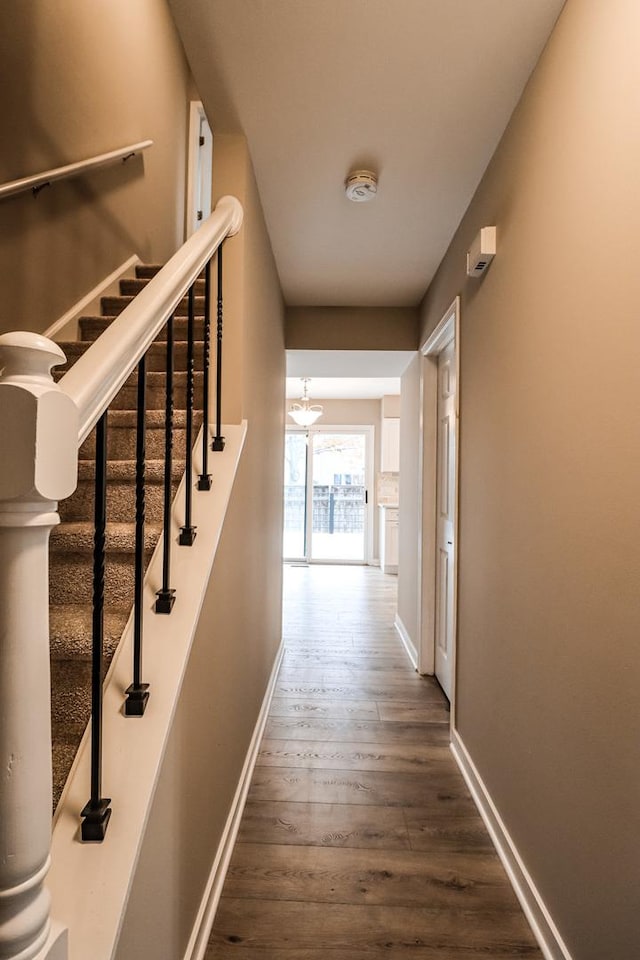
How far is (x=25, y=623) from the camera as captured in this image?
501 millimetres

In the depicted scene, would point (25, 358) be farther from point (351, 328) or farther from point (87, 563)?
point (351, 328)

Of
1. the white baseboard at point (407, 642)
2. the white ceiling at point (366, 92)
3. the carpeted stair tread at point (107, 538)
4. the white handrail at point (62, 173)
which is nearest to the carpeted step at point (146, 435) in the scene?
the carpeted stair tread at point (107, 538)

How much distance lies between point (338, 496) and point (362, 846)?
20.1ft

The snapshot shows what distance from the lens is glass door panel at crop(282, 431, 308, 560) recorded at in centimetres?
766

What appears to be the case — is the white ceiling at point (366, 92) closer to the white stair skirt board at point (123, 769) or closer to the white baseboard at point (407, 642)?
the white stair skirt board at point (123, 769)

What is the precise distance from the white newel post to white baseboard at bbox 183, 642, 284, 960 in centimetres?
103

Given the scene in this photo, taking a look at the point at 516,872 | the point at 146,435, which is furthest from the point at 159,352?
the point at 516,872

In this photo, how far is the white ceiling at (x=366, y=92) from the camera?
1357 millimetres

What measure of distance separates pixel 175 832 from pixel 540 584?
3.77 ft

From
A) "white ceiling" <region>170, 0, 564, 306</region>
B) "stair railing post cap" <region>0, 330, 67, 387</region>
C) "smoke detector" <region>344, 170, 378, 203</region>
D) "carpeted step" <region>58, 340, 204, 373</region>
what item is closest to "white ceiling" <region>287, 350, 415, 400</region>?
"white ceiling" <region>170, 0, 564, 306</region>

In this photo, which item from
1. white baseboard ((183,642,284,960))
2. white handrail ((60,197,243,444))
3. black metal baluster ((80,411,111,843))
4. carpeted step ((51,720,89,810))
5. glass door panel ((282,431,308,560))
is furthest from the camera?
glass door panel ((282,431,308,560))

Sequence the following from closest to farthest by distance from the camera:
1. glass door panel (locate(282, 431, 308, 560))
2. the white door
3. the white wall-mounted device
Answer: the white wall-mounted device, the white door, glass door panel (locate(282, 431, 308, 560))

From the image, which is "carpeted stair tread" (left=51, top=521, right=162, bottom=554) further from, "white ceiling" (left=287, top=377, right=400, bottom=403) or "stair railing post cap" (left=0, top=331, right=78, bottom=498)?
"white ceiling" (left=287, top=377, right=400, bottom=403)

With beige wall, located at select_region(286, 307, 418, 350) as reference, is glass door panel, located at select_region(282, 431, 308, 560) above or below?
below
